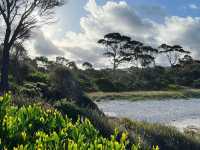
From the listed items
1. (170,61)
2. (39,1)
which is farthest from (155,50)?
(39,1)

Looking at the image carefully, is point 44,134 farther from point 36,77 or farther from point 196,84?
point 196,84

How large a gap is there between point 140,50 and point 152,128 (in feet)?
219

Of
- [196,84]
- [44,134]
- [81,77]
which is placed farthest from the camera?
[196,84]

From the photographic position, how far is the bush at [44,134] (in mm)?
3906

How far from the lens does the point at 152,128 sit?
12242mm

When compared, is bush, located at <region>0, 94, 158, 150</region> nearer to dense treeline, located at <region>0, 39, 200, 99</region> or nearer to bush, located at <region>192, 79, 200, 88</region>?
dense treeline, located at <region>0, 39, 200, 99</region>

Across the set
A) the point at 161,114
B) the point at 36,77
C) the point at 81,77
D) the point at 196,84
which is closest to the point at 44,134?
the point at 161,114

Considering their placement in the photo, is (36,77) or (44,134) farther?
(36,77)

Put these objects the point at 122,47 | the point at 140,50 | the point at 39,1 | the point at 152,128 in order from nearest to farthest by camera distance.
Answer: the point at 152,128
the point at 39,1
the point at 122,47
the point at 140,50

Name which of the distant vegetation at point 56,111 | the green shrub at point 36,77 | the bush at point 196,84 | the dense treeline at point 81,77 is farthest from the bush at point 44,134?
the bush at point 196,84

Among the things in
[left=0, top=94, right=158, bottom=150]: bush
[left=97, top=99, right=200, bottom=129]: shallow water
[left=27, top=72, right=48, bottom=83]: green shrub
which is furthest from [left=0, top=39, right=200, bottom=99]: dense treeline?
[left=0, top=94, right=158, bottom=150]: bush

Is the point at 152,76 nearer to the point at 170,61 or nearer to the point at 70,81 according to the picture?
the point at 170,61

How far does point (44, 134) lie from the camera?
4.17 meters

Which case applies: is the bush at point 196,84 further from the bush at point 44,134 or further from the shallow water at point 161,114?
the bush at point 44,134
